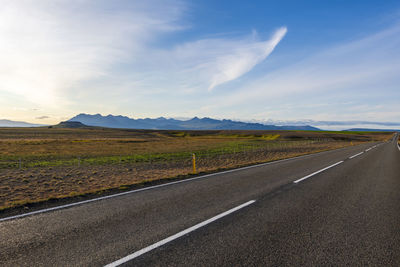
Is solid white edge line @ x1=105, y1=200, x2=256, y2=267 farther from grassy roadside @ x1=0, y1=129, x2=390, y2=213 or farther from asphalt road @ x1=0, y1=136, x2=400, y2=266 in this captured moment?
grassy roadside @ x1=0, y1=129, x2=390, y2=213

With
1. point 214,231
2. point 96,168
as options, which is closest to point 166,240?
point 214,231

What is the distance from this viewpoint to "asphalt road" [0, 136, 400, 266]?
141 inches

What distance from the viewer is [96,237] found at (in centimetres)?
430

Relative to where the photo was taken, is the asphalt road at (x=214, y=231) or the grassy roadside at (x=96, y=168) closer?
the asphalt road at (x=214, y=231)

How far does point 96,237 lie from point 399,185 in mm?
10861

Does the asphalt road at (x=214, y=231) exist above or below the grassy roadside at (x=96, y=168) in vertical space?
above

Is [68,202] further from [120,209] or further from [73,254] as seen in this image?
[73,254]

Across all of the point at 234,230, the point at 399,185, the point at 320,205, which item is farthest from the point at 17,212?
the point at 399,185

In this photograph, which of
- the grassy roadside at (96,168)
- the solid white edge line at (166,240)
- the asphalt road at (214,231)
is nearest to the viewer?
the solid white edge line at (166,240)

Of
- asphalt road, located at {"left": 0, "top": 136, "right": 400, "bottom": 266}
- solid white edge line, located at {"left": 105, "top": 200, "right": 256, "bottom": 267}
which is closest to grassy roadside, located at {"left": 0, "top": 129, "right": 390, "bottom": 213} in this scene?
asphalt road, located at {"left": 0, "top": 136, "right": 400, "bottom": 266}

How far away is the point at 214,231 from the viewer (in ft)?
14.8

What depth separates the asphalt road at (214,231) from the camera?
3.59 metres

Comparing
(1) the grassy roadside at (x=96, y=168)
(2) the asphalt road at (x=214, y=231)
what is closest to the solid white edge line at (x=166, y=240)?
(2) the asphalt road at (x=214, y=231)

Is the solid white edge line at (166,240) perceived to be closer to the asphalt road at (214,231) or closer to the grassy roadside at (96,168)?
the asphalt road at (214,231)
